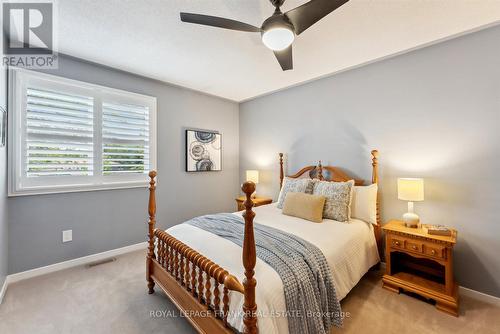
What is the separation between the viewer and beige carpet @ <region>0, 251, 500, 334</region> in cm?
175

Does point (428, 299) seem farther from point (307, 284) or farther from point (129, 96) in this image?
point (129, 96)

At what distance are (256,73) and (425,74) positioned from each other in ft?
6.63

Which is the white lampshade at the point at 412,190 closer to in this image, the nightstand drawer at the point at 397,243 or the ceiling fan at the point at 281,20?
the nightstand drawer at the point at 397,243

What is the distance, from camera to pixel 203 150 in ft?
13.3

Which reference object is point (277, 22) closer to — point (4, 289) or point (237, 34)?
point (237, 34)

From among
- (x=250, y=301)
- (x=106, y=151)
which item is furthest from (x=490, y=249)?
(x=106, y=151)

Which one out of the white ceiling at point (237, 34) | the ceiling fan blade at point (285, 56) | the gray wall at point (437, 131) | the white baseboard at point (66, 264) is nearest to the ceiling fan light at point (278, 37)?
the ceiling fan blade at point (285, 56)

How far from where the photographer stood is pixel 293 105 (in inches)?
146

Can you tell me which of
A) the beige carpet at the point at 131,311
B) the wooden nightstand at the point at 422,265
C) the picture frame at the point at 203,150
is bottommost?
the beige carpet at the point at 131,311

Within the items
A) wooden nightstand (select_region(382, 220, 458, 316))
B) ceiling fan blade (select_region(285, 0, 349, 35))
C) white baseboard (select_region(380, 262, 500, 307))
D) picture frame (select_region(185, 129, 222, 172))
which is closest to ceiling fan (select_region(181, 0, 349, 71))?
ceiling fan blade (select_region(285, 0, 349, 35))

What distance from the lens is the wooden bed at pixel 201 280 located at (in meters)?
1.15

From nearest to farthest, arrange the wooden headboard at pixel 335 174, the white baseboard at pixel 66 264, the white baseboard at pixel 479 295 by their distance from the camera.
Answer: the white baseboard at pixel 479 295, the white baseboard at pixel 66 264, the wooden headboard at pixel 335 174

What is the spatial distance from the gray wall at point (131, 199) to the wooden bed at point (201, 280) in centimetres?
124

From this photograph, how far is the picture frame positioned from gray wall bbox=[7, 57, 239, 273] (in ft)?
0.37
